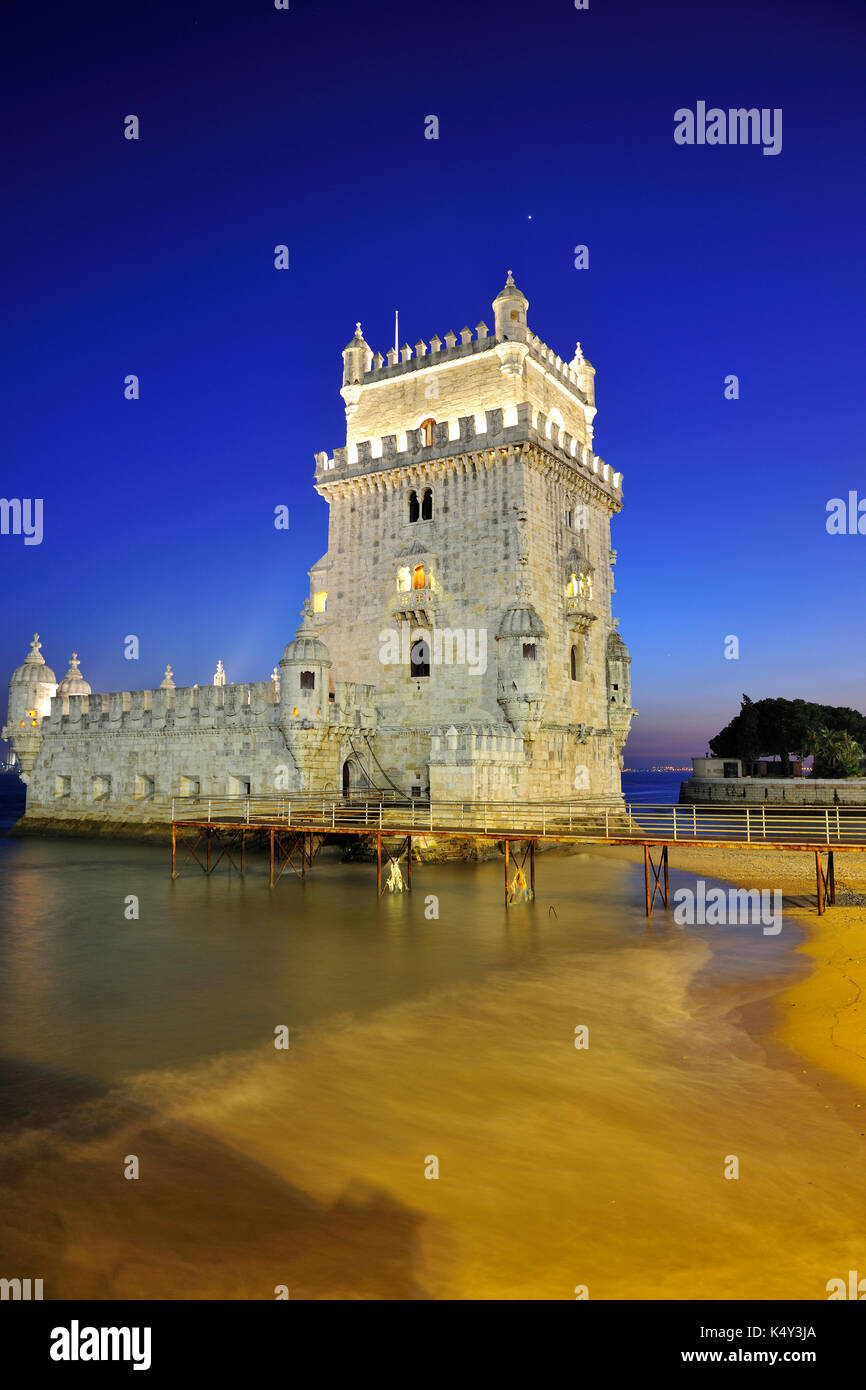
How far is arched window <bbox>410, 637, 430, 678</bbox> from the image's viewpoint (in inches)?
1277

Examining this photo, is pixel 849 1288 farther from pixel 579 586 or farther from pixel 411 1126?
pixel 579 586

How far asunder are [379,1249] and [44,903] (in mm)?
20110

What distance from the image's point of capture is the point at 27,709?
130 feet

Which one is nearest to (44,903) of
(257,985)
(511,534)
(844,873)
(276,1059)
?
(257,985)

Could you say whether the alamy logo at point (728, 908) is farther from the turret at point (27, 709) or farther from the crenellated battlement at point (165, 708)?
the turret at point (27, 709)

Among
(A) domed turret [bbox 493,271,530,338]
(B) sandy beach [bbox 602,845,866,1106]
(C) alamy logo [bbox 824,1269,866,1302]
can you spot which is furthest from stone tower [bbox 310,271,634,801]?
(C) alamy logo [bbox 824,1269,866,1302]

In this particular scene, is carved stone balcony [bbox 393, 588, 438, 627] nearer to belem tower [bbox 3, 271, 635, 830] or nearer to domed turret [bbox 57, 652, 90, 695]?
belem tower [bbox 3, 271, 635, 830]

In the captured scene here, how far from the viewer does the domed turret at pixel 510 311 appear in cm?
3206

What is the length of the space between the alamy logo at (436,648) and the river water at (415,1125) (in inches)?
594

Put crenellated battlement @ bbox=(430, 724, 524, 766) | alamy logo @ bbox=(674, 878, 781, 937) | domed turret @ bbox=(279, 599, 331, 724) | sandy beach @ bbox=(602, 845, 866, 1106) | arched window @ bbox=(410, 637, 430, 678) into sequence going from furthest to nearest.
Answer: arched window @ bbox=(410, 637, 430, 678)
domed turret @ bbox=(279, 599, 331, 724)
crenellated battlement @ bbox=(430, 724, 524, 766)
alamy logo @ bbox=(674, 878, 781, 937)
sandy beach @ bbox=(602, 845, 866, 1106)

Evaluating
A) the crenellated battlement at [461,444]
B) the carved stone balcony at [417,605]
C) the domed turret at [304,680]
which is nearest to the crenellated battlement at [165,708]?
the domed turret at [304,680]
